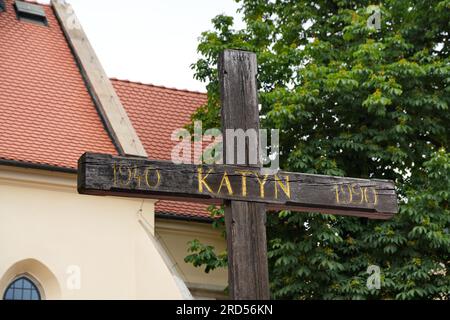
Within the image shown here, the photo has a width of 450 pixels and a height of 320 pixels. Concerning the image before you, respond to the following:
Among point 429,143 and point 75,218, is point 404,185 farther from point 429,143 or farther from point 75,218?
point 75,218

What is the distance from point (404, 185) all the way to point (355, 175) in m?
0.99

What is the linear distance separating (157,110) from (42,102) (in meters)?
4.08

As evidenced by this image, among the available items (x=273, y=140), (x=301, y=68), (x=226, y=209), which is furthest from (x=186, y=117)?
(x=226, y=209)

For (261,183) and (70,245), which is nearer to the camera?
(261,183)

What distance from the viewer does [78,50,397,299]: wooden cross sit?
7.65 m

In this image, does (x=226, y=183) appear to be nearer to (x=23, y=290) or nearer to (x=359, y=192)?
(x=359, y=192)

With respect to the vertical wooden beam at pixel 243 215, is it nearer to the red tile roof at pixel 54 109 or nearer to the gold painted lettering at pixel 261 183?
the gold painted lettering at pixel 261 183

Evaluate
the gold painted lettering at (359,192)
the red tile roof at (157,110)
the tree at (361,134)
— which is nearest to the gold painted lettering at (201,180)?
the gold painted lettering at (359,192)

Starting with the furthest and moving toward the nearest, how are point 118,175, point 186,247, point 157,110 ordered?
point 157,110, point 186,247, point 118,175

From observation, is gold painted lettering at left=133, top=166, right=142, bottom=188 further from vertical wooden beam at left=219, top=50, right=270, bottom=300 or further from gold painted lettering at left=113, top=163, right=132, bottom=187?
vertical wooden beam at left=219, top=50, right=270, bottom=300

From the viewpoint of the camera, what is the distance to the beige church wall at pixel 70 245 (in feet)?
54.7

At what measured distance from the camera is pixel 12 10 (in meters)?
21.1

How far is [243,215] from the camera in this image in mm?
7922

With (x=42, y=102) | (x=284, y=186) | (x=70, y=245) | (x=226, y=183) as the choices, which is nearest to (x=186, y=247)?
(x=70, y=245)
